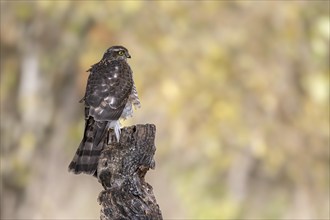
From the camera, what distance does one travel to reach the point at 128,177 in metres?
3.81

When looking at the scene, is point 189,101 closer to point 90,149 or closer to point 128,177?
point 90,149

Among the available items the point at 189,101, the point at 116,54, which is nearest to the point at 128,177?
the point at 116,54

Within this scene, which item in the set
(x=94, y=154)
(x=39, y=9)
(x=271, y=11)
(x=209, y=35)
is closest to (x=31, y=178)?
(x=39, y=9)

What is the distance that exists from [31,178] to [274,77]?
3.08 metres

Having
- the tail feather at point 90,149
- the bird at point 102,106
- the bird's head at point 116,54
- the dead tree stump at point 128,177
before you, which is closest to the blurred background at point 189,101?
the bird's head at point 116,54

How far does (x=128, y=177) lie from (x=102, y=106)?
714 millimetres

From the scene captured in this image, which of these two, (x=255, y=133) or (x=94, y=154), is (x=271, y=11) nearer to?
(x=255, y=133)

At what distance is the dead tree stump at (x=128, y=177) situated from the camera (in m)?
3.70

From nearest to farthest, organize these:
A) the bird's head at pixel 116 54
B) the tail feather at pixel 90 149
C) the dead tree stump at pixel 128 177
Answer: the dead tree stump at pixel 128 177, the tail feather at pixel 90 149, the bird's head at pixel 116 54

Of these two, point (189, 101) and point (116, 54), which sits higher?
point (189, 101)

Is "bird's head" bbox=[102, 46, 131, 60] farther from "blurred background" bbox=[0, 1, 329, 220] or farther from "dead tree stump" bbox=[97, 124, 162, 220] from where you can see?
"blurred background" bbox=[0, 1, 329, 220]

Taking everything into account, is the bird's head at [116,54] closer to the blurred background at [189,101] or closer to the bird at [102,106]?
the bird at [102,106]

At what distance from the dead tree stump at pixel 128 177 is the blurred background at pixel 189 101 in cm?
585

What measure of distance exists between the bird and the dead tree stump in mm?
184
